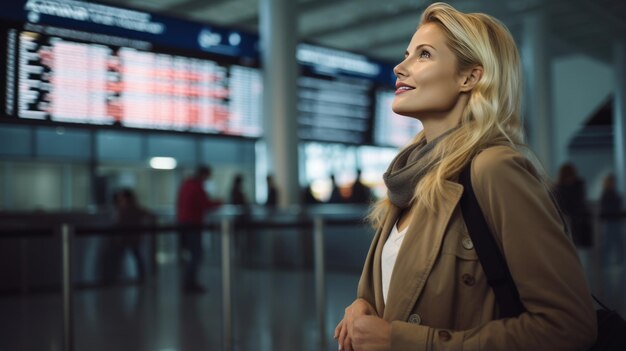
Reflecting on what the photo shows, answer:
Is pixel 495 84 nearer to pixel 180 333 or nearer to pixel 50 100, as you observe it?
pixel 180 333

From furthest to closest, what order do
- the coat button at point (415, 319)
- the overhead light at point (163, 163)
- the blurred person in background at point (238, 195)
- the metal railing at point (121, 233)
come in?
1. the overhead light at point (163, 163)
2. the blurred person in background at point (238, 195)
3. the metal railing at point (121, 233)
4. the coat button at point (415, 319)

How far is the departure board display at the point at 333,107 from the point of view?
9.58 m

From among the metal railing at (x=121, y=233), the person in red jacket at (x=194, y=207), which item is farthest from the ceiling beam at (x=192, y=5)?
the metal railing at (x=121, y=233)

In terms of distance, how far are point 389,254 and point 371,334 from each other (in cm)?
21

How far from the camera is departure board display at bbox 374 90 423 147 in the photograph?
10.4 m

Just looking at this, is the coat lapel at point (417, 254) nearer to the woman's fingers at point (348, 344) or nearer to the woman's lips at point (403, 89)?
the woman's fingers at point (348, 344)

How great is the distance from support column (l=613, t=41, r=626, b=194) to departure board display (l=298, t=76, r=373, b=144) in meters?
9.21

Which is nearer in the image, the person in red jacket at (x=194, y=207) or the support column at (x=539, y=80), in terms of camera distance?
the person in red jacket at (x=194, y=207)

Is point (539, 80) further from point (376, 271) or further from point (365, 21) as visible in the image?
point (376, 271)

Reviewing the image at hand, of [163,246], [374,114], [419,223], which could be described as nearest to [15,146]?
[163,246]

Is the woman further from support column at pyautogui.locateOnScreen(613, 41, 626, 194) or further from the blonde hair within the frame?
support column at pyautogui.locateOnScreen(613, 41, 626, 194)

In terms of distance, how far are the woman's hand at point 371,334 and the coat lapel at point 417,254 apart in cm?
3

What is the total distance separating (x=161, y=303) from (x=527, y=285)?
6444 millimetres

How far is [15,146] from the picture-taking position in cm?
1596
